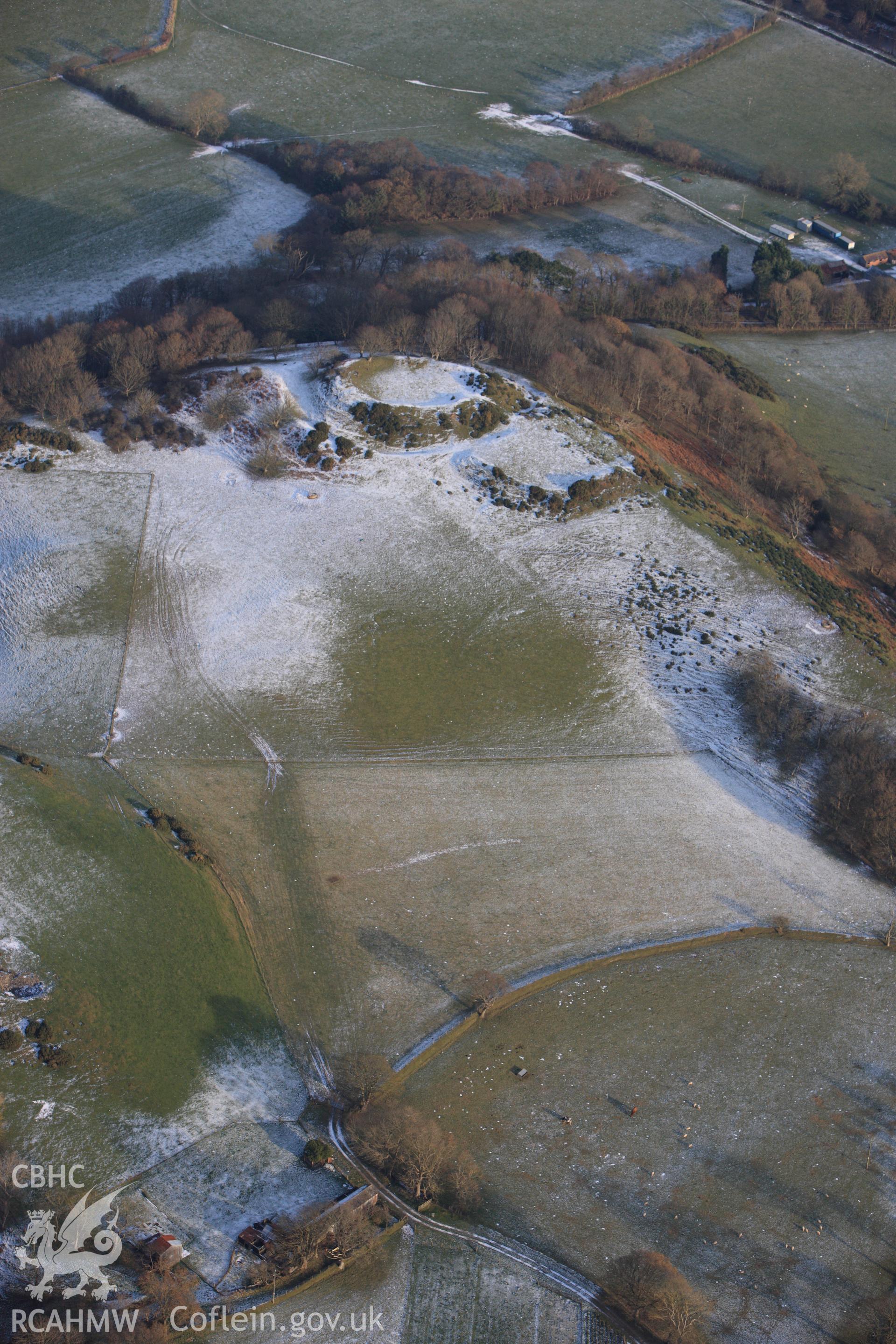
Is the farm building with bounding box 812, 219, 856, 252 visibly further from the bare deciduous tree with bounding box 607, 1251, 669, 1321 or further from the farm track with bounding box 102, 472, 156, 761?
the bare deciduous tree with bounding box 607, 1251, 669, 1321

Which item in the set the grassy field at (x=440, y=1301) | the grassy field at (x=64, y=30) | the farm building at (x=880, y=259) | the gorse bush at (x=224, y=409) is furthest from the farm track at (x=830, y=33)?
the grassy field at (x=440, y=1301)

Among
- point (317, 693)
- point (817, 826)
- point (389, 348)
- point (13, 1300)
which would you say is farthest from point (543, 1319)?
point (389, 348)

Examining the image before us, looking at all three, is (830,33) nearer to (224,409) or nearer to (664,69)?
(664,69)

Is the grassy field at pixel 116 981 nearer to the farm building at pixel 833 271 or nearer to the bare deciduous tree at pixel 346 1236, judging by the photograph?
the bare deciduous tree at pixel 346 1236

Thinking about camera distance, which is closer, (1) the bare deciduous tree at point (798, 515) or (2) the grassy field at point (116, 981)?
(2) the grassy field at point (116, 981)

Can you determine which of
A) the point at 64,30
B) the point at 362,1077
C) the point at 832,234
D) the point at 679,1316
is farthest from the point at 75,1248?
the point at 64,30

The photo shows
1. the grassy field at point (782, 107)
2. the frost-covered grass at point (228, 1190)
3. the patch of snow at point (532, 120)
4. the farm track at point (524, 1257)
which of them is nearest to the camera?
the farm track at point (524, 1257)
